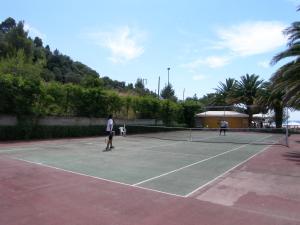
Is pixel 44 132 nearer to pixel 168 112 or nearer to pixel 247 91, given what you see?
pixel 168 112

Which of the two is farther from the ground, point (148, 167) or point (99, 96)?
point (99, 96)

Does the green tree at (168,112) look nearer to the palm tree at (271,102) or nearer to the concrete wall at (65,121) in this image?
the concrete wall at (65,121)

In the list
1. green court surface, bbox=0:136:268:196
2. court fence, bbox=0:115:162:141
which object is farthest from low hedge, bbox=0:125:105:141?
green court surface, bbox=0:136:268:196

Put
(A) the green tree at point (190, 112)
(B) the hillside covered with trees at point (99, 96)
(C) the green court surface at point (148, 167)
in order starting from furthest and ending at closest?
(A) the green tree at point (190, 112)
(B) the hillside covered with trees at point (99, 96)
(C) the green court surface at point (148, 167)

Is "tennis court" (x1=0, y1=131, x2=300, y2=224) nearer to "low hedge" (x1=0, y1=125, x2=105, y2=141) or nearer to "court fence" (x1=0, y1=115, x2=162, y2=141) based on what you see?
"low hedge" (x1=0, y1=125, x2=105, y2=141)

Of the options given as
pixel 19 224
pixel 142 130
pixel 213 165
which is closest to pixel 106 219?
pixel 19 224

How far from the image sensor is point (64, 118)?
28.2m

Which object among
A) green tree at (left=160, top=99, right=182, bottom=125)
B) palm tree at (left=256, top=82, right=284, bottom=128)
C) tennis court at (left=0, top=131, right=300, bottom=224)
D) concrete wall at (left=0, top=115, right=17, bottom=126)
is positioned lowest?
tennis court at (left=0, top=131, right=300, bottom=224)

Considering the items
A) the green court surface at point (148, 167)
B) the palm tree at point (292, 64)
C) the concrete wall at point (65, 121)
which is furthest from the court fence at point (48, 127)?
the palm tree at point (292, 64)

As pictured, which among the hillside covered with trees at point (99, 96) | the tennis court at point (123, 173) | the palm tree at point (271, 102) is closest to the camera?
the tennis court at point (123, 173)

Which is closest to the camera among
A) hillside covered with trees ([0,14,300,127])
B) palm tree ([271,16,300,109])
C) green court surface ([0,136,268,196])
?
green court surface ([0,136,268,196])

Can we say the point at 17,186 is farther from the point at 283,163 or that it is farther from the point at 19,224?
the point at 283,163

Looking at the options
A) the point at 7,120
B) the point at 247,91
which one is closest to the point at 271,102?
the point at 247,91

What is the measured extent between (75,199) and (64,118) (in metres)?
21.0
